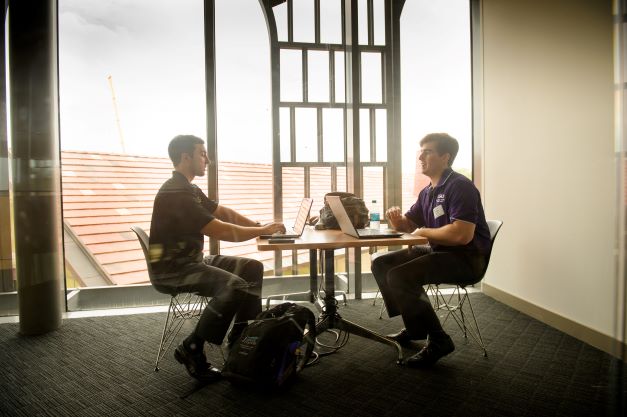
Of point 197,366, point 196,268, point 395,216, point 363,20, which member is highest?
point 363,20

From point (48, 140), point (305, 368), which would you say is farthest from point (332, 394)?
point (48, 140)

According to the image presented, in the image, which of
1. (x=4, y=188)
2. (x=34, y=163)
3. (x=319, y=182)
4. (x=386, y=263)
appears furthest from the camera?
(x=319, y=182)

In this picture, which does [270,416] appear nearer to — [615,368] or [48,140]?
[615,368]

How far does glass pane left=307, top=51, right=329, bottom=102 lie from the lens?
12.5 ft

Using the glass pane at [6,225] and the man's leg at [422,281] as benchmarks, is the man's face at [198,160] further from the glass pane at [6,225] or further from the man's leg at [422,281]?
the glass pane at [6,225]

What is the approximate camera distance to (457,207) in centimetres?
220

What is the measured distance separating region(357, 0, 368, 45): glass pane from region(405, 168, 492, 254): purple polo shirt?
77.9 inches

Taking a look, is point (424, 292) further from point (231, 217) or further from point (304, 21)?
point (304, 21)

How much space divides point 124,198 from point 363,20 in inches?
116

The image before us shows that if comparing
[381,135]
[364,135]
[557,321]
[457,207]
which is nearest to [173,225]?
[457,207]

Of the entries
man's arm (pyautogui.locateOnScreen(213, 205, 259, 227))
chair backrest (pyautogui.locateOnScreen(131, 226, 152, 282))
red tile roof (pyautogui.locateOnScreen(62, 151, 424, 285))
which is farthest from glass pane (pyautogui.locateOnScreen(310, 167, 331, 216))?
chair backrest (pyautogui.locateOnScreen(131, 226, 152, 282))

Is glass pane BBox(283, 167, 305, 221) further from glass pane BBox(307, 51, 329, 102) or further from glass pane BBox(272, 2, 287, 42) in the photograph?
glass pane BBox(272, 2, 287, 42)

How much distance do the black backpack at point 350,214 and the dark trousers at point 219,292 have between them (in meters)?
0.62

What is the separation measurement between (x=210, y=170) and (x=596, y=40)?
2.98 m
